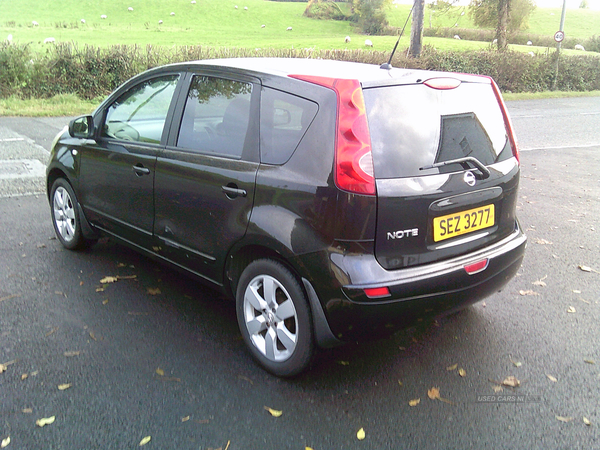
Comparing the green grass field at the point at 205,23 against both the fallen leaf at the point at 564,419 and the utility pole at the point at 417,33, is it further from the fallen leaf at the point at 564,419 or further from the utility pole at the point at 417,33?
the fallen leaf at the point at 564,419

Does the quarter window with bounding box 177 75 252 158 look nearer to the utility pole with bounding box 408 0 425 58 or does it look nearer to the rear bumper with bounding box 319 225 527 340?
the rear bumper with bounding box 319 225 527 340

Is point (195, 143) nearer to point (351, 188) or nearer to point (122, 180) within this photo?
point (122, 180)

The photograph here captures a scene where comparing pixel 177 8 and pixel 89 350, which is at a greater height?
pixel 177 8

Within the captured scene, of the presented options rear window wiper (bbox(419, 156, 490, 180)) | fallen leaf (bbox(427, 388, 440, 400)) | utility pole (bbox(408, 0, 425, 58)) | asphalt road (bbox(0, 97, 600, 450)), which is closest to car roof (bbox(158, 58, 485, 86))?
rear window wiper (bbox(419, 156, 490, 180))

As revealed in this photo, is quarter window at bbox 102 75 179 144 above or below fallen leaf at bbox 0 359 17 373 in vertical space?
above

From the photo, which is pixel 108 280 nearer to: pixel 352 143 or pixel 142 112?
pixel 142 112

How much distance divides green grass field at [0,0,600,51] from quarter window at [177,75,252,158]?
159ft

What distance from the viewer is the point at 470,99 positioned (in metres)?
3.27

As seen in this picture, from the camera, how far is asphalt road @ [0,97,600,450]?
8.84 feet

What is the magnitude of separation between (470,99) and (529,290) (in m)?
2.02

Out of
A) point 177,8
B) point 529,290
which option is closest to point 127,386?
point 529,290

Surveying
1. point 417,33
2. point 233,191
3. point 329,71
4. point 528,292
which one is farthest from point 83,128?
point 417,33

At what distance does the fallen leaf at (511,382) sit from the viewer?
3162 millimetres

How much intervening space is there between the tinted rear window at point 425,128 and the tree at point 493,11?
4715 cm
